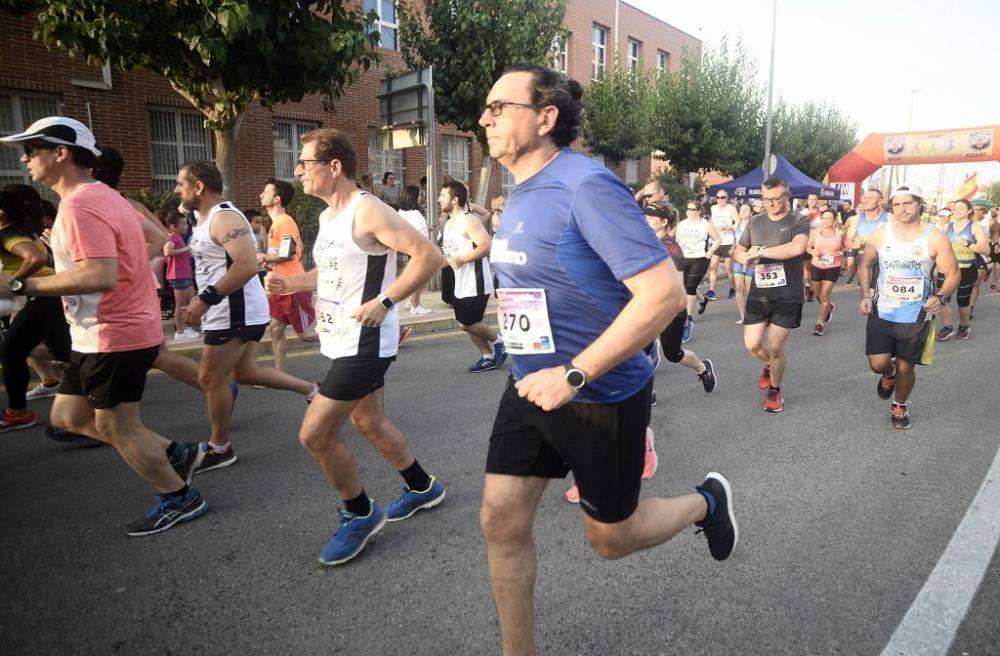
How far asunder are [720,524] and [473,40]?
12.6 meters

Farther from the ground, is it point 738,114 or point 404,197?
point 738,114

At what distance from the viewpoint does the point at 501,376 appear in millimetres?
6605

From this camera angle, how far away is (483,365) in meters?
6.86

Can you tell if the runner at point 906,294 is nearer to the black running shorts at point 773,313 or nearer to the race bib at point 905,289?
the race bib at point 905,289

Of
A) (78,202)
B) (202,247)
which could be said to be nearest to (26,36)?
(202,247)

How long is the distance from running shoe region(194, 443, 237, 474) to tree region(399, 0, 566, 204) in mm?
10770

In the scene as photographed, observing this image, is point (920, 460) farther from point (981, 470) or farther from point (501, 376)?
point (501, 376)

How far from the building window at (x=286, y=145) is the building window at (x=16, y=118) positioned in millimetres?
Result: 4275

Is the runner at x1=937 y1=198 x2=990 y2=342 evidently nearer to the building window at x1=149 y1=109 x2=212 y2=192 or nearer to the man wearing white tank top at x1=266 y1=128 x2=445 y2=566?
the man wearing white tank top at x1=266 y1=128 x2=445 y2=566

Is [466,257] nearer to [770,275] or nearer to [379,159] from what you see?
[770,275]

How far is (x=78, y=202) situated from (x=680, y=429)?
3874mm

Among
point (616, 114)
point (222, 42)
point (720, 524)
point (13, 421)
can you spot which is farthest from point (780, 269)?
point (616, 114)

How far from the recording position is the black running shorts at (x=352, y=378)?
9.51 ft

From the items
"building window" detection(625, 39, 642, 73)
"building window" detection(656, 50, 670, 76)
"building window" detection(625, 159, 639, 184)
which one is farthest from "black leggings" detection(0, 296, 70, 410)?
"building window" detection(656, 50, 670, 76)
